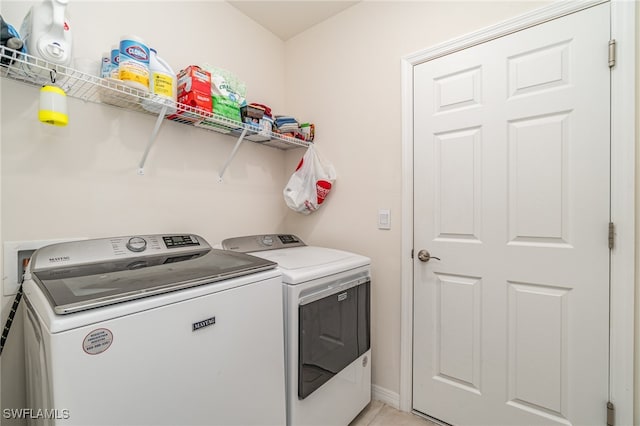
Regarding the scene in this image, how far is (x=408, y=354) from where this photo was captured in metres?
1.78

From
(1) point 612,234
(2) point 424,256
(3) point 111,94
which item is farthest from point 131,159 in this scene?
(1) point 612,234

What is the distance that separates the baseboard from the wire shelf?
1.80m

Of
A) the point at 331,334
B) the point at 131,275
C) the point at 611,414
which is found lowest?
the point at 611,414

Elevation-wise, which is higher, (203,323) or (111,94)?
(111,94)

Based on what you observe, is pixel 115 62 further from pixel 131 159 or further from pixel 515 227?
pixel 515 227

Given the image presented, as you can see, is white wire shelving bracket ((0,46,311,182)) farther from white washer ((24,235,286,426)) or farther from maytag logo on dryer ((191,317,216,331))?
maytag logo on dryer ((191,317,216,331))

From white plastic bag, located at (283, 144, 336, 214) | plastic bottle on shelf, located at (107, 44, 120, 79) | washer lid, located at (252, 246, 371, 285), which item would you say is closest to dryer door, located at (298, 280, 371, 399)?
washer lid, located at (252, 246, 371, 285)

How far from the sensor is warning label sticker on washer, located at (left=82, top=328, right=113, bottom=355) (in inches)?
29.0

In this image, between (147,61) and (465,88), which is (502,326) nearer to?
(465,88)

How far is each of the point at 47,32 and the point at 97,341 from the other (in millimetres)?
1078

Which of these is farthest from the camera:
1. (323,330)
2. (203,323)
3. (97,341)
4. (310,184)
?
(310,184)

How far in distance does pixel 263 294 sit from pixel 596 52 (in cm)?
178

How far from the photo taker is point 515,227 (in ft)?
4.79

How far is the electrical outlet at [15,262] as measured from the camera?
1.13 metres
